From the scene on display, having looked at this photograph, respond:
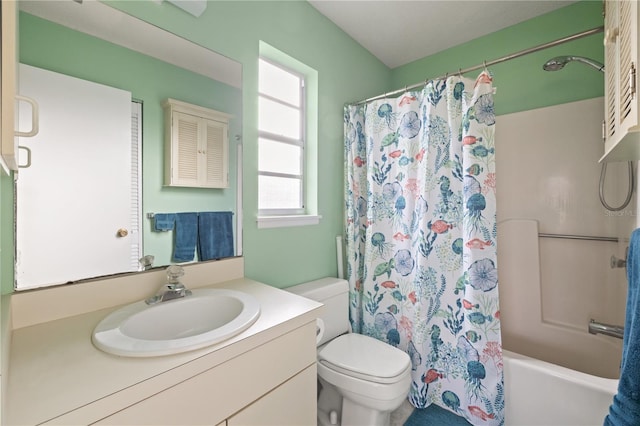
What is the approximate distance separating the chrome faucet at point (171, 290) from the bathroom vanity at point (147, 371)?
0.08m

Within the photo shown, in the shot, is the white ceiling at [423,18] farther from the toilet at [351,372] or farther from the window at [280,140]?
the toilet at [351,372]

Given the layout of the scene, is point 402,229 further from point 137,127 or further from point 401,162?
point 137,127

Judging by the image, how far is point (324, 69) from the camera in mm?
1896

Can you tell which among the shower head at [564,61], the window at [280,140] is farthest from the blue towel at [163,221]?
the shower head at [564,61]

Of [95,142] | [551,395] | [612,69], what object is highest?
[612,69]

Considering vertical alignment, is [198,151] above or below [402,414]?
above

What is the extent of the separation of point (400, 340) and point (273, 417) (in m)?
1.13

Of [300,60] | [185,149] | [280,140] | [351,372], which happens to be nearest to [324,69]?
[300,60]

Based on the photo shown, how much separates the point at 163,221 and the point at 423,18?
209 centimetres

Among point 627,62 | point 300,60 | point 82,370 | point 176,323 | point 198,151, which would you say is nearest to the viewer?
point 82,370

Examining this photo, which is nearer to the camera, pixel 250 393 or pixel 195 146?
pixel 250 393

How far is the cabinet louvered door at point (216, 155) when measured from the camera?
1.33 m

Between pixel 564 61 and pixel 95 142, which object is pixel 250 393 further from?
pixel 564 61

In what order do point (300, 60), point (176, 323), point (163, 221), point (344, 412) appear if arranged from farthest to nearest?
point (300, 60) → point (344, 412) → point (163, 221) → point (176, 323)
